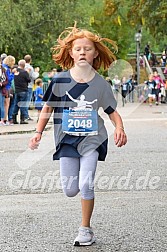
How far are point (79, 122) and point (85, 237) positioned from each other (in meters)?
0.92

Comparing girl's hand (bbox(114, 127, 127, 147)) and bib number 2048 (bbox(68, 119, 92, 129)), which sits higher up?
bib number 2048 (bbox(68, 119, 92, 129))

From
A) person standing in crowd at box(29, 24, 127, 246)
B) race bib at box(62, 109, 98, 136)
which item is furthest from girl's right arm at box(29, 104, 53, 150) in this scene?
race bib at box(62, 109, 98, 136)

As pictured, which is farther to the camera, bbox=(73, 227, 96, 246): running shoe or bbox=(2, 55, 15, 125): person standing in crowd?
bbox=(2, 55, 15, 125): person standing in crowd

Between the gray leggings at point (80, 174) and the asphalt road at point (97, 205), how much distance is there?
0.39 metres

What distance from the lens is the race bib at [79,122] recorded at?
19.5 feet

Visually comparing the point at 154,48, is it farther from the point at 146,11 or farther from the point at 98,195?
the point at 98,195

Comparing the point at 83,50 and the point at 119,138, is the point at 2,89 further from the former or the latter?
the point at 119,138

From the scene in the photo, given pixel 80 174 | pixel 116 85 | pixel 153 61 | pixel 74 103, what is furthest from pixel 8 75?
pixel 153 61

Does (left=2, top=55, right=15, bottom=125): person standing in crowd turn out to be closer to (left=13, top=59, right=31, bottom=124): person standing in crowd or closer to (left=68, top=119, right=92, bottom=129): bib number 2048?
(left=13, top=59, right=31, bottom=124): person standing in crowd

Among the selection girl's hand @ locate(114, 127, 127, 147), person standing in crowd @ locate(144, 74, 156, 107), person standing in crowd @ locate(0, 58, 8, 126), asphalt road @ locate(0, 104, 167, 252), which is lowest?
person standing in crowd @ locate(144, 74, 156, 107)

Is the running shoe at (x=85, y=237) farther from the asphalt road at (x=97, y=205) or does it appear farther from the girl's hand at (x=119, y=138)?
the girl's hand at (x=119, y=138)

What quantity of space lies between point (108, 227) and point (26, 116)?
48.7 feet

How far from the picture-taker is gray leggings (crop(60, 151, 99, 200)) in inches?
232

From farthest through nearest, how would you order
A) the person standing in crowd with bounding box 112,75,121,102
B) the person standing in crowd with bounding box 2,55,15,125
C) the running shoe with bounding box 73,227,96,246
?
the person standing in crowd with bounding box 112,75,121,102
the person standing in crowd with bounding box 2,55,15,125
the running shoe with bounding box 73,227,96,246
